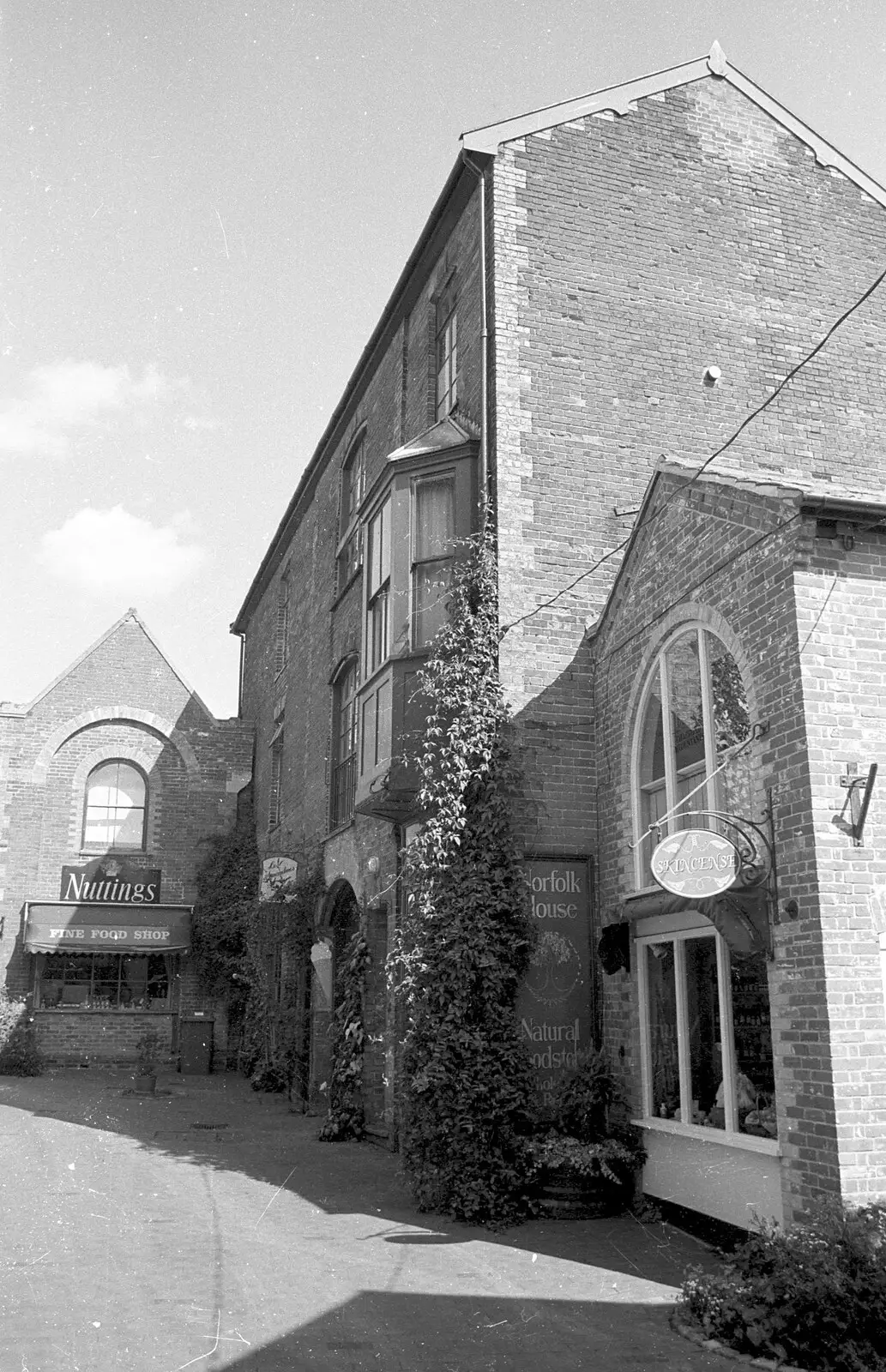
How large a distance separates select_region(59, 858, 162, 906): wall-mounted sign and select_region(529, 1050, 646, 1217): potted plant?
15.4 meters

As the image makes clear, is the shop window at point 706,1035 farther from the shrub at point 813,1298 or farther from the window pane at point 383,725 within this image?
the window pane at point 383,725

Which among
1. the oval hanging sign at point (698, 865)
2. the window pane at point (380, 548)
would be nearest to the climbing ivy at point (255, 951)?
the window pane at point (380, 548)

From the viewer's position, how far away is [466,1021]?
32.1 ft

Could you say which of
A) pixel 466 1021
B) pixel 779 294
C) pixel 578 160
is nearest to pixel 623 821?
pixel 466 1021

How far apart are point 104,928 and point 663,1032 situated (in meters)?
15.9

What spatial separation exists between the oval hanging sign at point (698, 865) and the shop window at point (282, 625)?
1587 cm

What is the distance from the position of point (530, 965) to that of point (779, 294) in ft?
26.5

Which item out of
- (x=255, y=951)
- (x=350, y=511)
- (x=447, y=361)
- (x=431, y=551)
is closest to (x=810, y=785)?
(x=431, y=551)

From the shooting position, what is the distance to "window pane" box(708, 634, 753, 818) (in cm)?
817

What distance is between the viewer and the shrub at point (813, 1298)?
5793 millimetres

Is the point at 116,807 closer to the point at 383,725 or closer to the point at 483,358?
the point at 383,725

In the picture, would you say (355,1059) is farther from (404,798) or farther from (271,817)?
→ (271,817)

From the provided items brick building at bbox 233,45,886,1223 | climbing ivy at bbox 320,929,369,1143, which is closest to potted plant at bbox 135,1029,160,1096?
brick building at bbox 233,45,886,1223

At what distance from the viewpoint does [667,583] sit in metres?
9.52
